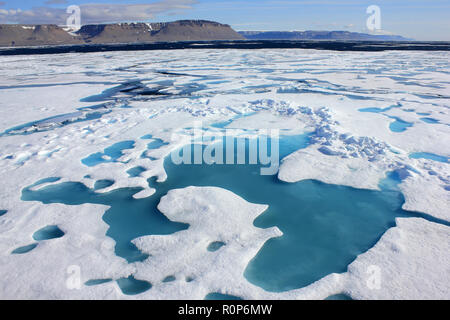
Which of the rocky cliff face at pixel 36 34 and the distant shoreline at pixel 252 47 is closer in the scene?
the distant shoreline at pixel 252 47

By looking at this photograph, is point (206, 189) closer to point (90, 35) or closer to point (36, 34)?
point (36, 34)

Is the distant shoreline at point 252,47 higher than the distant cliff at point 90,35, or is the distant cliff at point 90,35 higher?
the distant cliff at point 90,35

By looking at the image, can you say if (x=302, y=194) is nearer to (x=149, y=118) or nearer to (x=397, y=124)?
(x=397, y=124)

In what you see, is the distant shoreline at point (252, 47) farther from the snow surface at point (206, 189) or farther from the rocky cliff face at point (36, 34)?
the rocky cliff face at point (36, 34)

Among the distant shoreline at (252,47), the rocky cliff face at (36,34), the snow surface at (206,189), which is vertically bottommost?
the snow surface at (206,189)

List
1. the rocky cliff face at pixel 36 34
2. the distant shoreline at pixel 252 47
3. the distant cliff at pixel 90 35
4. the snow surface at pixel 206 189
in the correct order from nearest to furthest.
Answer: the snow surface at pixel 206 189
the distant shoreline at pixel 252 47
the distant cliff at pixel 90 35
the rocky cliff face at pixel 36 34

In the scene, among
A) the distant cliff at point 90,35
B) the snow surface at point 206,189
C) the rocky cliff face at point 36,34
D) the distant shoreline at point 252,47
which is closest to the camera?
the snow surface at point 206,189

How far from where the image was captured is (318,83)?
11.9 m

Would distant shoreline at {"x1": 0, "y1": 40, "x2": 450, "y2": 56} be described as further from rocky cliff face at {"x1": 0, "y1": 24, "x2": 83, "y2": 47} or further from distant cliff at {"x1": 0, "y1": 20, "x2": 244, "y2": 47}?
rocky cliff face at {"x1": 0, "y1": 24, "x2": 83, "y2": 47}

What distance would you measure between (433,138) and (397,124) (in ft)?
3.64

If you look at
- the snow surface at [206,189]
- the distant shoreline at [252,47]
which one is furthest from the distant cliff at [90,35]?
the snow surface at [206,189]
